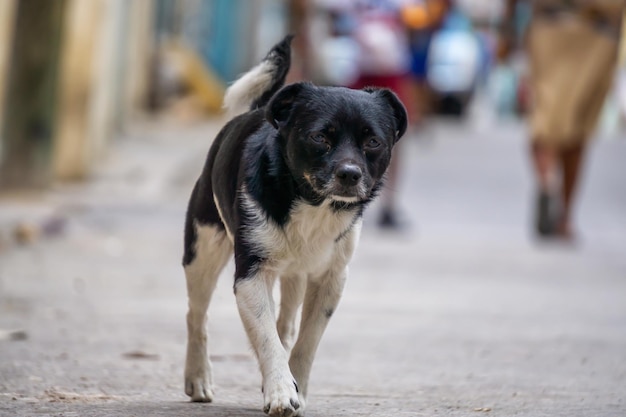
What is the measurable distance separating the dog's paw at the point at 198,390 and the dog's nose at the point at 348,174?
1044 mm

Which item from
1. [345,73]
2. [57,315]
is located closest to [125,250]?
[57,315]

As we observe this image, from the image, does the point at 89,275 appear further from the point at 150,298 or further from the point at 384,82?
the point at 384,82

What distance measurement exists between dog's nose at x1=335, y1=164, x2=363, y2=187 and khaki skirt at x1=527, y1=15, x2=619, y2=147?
298 inches

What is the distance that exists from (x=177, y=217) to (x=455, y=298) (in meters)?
4.06

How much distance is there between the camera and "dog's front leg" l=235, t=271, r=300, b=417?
4.66 meters

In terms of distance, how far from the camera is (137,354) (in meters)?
6.63

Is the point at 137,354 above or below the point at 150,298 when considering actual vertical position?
above

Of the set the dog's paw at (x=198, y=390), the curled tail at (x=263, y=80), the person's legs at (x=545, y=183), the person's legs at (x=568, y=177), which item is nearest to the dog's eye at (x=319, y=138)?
the curled tail at (x=263, y=80)

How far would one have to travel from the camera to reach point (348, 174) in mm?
4871

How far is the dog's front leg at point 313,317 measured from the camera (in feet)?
17.1

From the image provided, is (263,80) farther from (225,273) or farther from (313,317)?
(225,273)

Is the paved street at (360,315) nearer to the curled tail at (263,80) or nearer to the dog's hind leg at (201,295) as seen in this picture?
the dog's hind leg at (201,295)

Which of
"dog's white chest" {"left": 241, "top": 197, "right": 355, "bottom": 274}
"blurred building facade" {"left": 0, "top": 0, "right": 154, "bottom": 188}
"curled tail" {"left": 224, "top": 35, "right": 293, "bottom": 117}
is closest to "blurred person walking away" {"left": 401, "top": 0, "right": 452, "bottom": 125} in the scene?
"blurred building facade" {"left": 0, "top": 0, "right": 154, "bottom": 188}

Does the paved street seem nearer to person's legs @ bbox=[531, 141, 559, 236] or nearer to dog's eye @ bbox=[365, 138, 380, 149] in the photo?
person's legs @ bbox=[531, 141, 559, 236]
